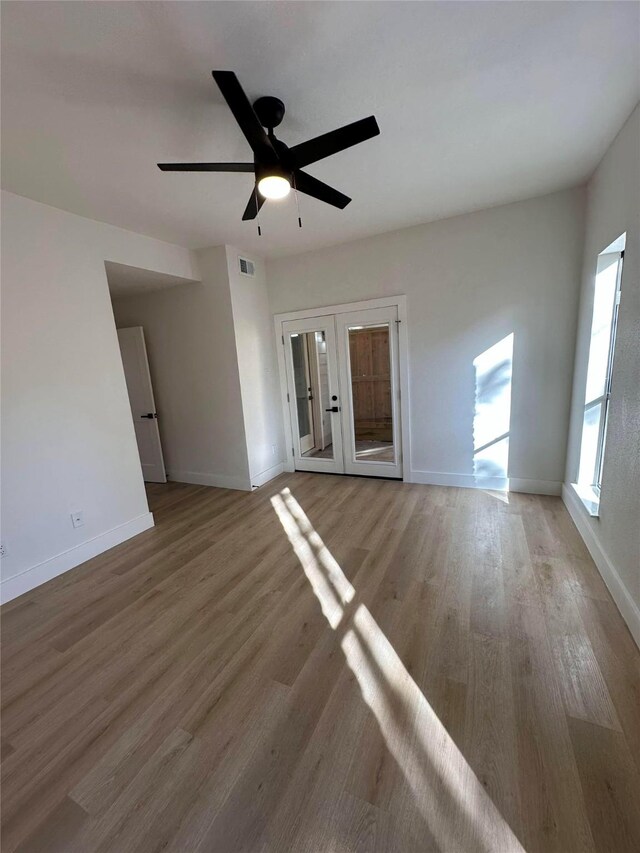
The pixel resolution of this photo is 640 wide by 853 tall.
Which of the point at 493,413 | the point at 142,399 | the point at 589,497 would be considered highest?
the point at 142,399

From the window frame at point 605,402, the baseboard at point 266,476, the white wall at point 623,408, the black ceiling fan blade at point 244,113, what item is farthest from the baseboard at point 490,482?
the black ceiling fan blade at point 244,113

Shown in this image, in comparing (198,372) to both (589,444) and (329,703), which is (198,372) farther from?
(589,444)

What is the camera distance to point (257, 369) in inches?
172

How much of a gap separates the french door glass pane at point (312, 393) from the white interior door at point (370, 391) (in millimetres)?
266

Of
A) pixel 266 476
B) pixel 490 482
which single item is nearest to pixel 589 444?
pixel 490 482

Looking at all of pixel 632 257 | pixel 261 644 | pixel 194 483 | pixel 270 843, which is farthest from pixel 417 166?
pixel 194 483

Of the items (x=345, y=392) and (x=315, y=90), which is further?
(x=345, y=392)

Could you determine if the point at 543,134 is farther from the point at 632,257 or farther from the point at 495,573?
→ the point at 495,573

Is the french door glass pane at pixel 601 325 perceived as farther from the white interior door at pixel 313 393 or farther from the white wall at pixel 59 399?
the white wall at pixel 59 399

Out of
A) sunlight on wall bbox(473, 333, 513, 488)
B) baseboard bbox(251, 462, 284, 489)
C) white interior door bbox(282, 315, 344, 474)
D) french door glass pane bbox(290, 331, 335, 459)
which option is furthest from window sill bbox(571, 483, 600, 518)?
baseboard bbox(251, 462, 284, 489)

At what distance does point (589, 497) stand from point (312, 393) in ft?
10.4

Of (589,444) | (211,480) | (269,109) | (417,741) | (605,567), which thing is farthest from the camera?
(211,480)

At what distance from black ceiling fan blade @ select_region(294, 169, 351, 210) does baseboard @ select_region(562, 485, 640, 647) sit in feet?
9.23

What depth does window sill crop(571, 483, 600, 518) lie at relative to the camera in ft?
8.23
